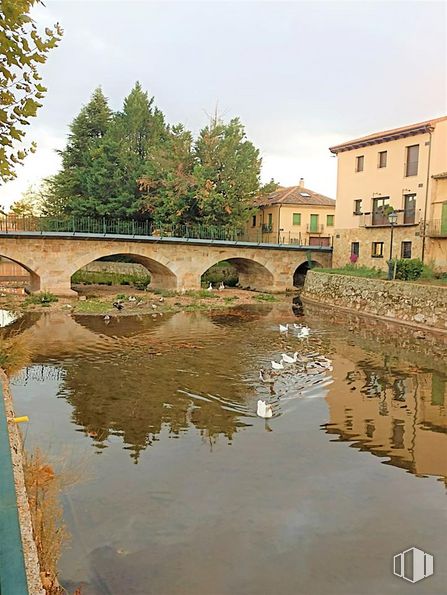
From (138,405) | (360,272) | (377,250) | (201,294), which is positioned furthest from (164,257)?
(138,405)

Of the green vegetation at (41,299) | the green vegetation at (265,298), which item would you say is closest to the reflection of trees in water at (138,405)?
the green vegetation at (41,299)

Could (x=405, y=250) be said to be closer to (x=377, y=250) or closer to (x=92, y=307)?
(x=377, y=250)

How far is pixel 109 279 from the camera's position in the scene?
3931 cm

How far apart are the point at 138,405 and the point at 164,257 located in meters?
23.1

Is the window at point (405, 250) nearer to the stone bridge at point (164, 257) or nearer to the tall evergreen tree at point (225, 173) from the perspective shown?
the stone bridge at point (164, 257)

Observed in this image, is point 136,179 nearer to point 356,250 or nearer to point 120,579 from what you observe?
point 356,250

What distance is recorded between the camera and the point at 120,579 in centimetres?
582

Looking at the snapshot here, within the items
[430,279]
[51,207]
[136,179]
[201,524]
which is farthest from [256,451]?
[51,207]

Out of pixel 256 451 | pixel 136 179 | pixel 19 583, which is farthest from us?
pixel 136 179

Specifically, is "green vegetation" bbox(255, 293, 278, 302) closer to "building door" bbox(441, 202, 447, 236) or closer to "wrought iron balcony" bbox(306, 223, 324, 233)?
"building door" bbox(441, 202, 447, 236)

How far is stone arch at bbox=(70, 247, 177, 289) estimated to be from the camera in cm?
3225

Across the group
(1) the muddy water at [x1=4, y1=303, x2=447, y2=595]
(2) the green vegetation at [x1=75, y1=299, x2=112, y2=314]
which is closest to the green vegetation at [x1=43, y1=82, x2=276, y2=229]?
(2) the green vegetation at [x1=75, y1=299, x2=112, y2=314]

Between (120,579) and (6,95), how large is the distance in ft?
21.2

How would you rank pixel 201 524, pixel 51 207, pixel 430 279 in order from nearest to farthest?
1. pixel 201 524
2. pixel 430 279
3. pixel 51 207
